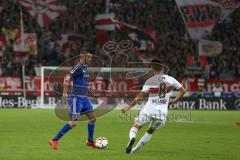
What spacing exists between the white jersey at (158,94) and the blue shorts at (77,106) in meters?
2.39

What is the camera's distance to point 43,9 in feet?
153

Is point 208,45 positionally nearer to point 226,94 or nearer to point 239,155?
point 226,94

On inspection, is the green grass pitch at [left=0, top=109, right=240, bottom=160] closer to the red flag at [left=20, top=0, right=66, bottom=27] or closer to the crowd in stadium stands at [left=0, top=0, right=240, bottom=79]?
the crowd in stadium stands at [left=0, top=0, right=240, bottom=79]

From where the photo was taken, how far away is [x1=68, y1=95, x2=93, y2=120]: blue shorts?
17.5 metres

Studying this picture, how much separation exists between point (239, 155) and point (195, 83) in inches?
1111

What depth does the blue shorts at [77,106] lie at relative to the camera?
57.6 feet

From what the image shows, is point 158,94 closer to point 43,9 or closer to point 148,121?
point 148,121

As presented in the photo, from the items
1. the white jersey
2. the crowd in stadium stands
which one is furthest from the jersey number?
the crowd in stadium stands

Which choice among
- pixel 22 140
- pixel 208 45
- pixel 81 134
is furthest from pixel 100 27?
pixel 22 140

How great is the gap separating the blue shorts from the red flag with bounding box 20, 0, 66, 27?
29.1 metres

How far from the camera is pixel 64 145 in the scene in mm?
18359

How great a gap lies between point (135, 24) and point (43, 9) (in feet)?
20.9

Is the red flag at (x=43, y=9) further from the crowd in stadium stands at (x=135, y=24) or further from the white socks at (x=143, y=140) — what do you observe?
the white socks at (x=143, y=140)

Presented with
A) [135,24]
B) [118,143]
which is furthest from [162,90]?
[135,24]
